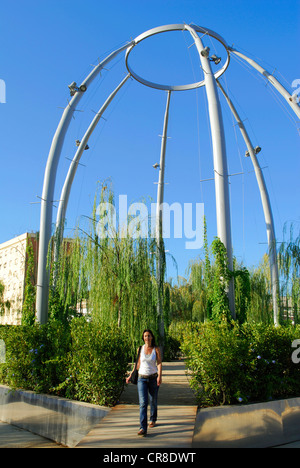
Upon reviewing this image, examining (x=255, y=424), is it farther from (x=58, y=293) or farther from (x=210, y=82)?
(x=210, y=82)

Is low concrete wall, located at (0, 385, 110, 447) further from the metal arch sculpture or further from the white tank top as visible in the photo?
the metal arch sculpture

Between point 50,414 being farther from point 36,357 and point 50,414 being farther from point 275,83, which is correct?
point 275,83

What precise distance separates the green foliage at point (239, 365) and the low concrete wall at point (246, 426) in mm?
304

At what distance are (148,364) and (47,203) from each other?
7.26 meters

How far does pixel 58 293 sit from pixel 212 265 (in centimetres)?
492

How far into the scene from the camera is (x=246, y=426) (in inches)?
251

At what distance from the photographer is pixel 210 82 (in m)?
11.6

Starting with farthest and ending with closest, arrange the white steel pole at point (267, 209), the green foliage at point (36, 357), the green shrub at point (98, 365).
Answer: the white steel pole at point (267, 209)
the green foliage at point (36, 357)
the green shrub at point (98, 365)

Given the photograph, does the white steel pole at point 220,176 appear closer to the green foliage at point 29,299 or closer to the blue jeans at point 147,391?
the blue jeans at point 147,391

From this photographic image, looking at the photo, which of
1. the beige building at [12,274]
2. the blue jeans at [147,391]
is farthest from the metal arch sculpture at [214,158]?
the beige building at [12,274]

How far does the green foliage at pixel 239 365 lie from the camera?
691 centimetres

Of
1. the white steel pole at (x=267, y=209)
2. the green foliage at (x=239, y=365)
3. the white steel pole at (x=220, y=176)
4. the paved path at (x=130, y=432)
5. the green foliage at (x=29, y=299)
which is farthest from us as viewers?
the white steel pole at (x=267, y=209)

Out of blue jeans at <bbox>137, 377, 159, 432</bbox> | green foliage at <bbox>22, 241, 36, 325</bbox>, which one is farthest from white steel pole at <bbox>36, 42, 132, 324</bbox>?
blue jeans at <bbox>137, 377, 159, 432</bbox>

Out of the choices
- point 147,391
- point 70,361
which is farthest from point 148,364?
point 70,361
